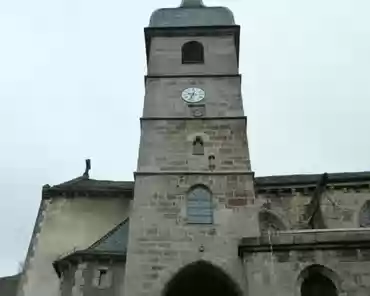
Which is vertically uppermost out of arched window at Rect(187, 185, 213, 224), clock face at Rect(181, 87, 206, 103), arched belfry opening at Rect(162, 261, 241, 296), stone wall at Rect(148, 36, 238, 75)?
stone wall at Rect(148, 36, 238, 75)

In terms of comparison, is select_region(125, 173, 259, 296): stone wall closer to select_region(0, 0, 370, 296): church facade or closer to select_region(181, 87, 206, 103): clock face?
select_region(0, 0, 370, 296): church facade

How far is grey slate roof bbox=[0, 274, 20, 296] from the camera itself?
2430cm

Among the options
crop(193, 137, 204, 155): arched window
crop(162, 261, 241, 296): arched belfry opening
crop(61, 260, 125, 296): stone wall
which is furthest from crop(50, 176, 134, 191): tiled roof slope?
crop(162, 261, 241, 296): arched belfry opening

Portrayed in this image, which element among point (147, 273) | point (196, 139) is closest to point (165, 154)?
point (196, 139)

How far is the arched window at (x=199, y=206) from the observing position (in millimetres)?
18734

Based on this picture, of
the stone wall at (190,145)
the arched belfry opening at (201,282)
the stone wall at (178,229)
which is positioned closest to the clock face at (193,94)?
the stone wall at (190,145)

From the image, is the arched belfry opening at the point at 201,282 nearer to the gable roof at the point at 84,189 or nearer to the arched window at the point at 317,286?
the arched window at the point at 317,286

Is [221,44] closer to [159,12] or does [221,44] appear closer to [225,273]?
[159,12]

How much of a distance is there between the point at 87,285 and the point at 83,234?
538cm

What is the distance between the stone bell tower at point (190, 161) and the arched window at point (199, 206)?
1.2 inches

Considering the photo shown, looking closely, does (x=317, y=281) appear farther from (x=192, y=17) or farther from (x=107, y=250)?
(x=192, y=17)

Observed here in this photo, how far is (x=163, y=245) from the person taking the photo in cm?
1814

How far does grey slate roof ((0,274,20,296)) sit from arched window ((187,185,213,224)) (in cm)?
892

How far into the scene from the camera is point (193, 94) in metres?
22.3
